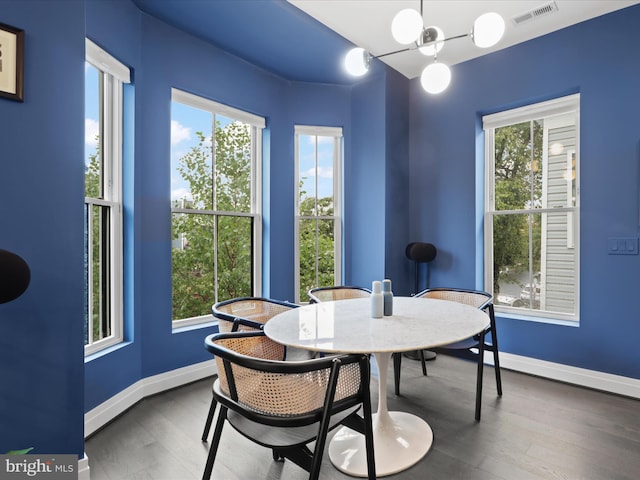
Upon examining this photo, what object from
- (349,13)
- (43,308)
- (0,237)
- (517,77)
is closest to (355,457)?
(43,308)

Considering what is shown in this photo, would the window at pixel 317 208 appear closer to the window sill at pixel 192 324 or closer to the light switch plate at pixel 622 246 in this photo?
the window sill at pixel 192 324

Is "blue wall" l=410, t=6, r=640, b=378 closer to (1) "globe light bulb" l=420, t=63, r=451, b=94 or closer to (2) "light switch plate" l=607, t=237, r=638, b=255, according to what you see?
(2) "light switch plate" l=607, t=237, r=638, b=255

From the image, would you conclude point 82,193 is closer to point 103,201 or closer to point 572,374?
point 103,201

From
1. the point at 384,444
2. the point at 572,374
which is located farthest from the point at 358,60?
the point at 572,374

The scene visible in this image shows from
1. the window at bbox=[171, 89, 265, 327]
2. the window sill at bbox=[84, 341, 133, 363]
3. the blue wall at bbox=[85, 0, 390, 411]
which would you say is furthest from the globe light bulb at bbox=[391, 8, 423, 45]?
the window sill at bbox=[84, 341, 133, 363]

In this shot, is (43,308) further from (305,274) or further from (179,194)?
(305,274)

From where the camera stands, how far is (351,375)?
5.16 feet

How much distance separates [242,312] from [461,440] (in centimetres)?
166

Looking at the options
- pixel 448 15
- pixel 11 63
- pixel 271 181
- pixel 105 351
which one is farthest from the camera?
pixel 271 181

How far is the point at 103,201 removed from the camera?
2600 millimetres

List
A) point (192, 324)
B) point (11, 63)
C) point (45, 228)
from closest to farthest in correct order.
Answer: point (11, 63)
point (45, 228)
point (192, 324)

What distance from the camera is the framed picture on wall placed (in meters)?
1.57

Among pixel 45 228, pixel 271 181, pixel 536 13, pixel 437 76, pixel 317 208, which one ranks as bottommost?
pixel 45 228

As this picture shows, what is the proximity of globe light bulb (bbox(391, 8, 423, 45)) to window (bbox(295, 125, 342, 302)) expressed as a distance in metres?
2.26
